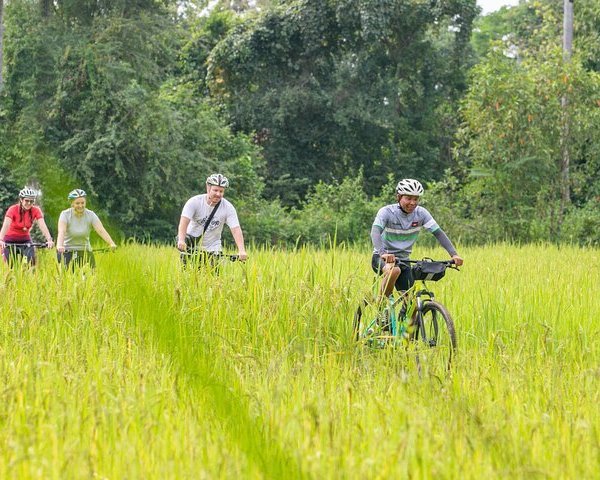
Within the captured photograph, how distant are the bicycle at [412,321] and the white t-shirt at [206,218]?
2299mm

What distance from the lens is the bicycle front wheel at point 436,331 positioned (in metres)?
6.81

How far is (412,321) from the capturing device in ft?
24.8

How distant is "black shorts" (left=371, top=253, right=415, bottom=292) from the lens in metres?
7.86

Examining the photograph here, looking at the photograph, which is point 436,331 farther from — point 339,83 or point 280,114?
point 339,83

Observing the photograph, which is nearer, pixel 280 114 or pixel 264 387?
pixel 264 387

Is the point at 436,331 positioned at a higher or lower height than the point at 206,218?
lower

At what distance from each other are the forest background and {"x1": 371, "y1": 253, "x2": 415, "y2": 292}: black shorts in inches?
498

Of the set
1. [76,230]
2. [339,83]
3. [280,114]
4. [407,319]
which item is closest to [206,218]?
[76,230]

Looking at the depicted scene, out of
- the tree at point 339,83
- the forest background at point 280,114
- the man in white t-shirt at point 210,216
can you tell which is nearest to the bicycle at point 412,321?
the man in white t-shirt at point 210,216

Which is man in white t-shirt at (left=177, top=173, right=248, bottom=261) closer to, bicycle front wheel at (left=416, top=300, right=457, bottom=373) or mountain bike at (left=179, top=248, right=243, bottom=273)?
mountain bike at (left=179, top=248, right=243, bottom=273)

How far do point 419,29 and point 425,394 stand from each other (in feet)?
98.0

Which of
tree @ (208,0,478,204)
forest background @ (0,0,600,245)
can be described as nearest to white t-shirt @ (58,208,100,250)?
forest background @ (0,0,600,245)

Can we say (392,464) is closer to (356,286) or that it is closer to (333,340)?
(333,340)

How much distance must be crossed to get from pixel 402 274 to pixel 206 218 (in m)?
2.34
